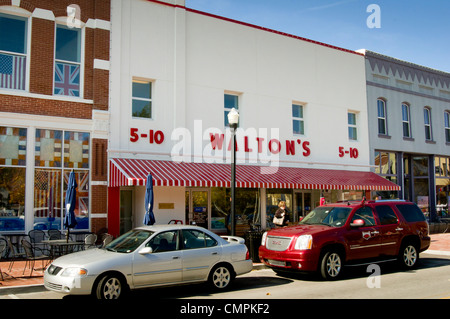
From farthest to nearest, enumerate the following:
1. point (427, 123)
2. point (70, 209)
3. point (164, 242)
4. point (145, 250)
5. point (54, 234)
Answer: point (427, 123) < point (54, 234) < point (70, 209) < point (164, 242) < point (145, 250)

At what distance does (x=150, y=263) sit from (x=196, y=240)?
4.08 ft

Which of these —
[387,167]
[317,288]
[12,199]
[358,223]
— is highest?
[387,167]

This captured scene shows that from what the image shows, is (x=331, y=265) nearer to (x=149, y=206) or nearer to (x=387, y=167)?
(x=149, y=206)

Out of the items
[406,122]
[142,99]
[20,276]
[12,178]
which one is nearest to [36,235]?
[12,178]

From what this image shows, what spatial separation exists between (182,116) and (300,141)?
19.5ft

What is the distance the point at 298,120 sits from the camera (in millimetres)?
20969

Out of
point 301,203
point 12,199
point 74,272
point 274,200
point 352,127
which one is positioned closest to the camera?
point 74,272

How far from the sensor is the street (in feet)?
29.3

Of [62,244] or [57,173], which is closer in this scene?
[62,244]

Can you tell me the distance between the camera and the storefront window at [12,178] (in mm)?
14148

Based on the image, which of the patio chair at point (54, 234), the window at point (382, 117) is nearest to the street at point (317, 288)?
the patio chair at point (54, 234)

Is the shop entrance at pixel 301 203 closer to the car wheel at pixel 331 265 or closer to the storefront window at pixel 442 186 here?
the storefront window at pixel 442 186

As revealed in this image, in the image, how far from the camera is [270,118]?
64.6ft
